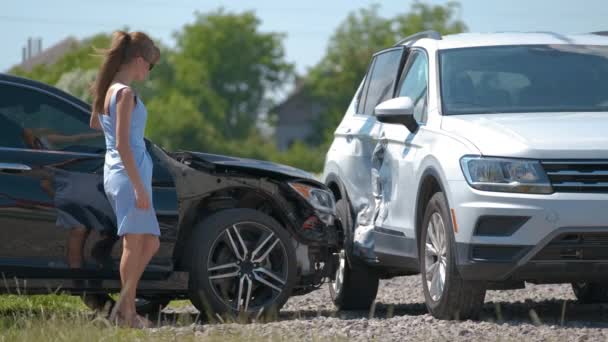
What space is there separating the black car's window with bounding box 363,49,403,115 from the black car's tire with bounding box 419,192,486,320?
193 centimetres

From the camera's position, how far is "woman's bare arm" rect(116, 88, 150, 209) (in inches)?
310

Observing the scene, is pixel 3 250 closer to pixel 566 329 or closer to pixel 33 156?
pixel 33 156

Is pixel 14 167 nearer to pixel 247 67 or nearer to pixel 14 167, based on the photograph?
pixel 14 167

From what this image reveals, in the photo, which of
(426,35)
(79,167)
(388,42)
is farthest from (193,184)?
(388,42)


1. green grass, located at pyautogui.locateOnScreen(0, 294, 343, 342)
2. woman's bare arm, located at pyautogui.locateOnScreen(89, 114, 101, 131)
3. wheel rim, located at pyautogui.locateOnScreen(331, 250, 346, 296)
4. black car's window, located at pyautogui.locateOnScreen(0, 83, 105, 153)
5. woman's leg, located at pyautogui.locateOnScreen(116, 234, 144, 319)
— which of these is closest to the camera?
green grass, located at pyautogui.locateOnScreen(0, 294, 343, 342)

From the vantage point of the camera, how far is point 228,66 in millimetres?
118312

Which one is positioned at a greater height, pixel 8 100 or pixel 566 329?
pixel 8 100

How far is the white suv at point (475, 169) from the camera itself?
783 centimetres

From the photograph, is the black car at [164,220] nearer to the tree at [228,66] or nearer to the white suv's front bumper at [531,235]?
the white suv's front bumper at [531,235]

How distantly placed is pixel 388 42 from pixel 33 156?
111 meters

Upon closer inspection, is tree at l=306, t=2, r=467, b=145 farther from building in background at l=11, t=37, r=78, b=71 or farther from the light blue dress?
the light blue dress

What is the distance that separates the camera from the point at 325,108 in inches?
4798

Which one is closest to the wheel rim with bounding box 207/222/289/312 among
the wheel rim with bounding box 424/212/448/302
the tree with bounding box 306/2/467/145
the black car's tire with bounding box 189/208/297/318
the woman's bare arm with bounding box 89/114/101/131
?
the black car's tire with bounding box 189/208/297/318

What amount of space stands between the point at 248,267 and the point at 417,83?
1.85 m
